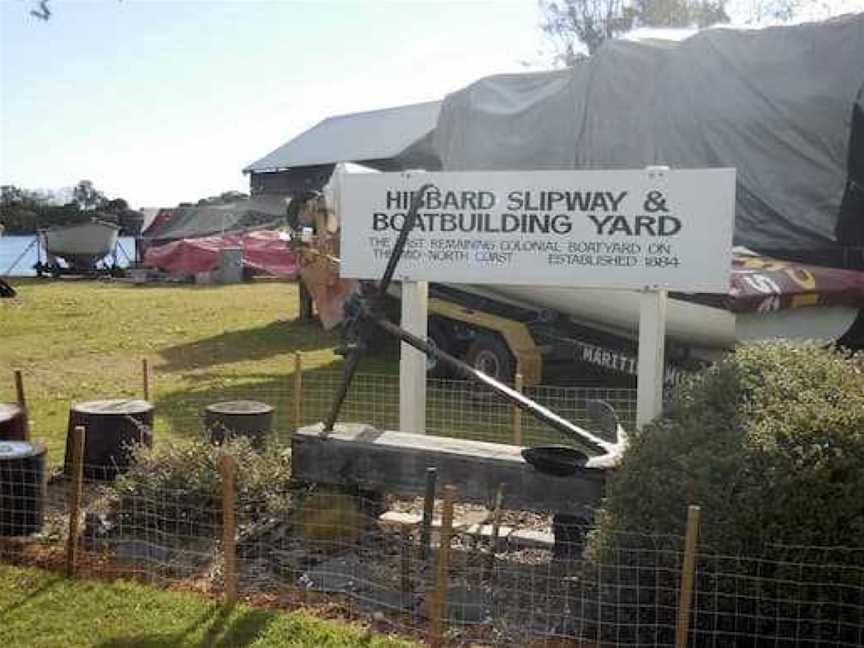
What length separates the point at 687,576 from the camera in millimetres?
4121

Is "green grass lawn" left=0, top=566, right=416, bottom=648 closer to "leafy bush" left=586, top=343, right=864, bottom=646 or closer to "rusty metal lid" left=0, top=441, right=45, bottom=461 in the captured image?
"rusty metal lid" left=0, top=441, right=45, bottom=461

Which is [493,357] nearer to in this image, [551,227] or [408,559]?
[551,227]

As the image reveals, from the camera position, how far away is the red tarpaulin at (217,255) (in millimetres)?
32031

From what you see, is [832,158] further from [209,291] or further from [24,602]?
[209,291]

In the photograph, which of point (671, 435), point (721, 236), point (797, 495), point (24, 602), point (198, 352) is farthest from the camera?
point (198, 352)

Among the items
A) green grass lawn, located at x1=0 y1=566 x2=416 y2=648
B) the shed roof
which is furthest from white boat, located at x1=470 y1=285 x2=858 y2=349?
the shed roof

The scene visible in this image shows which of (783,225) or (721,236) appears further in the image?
(783,225)

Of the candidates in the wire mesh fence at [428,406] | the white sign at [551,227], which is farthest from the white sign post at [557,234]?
the wire mesh fence at [428,406]

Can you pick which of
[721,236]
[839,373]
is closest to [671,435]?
[839,373]

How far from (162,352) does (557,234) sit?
981 cm

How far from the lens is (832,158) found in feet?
32.8

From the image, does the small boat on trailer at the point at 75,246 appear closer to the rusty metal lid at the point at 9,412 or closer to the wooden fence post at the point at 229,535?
the rusty metal lid at the point at 9,412

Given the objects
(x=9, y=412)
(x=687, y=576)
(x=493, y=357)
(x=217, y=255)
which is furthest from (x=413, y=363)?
(x=217, y=255)

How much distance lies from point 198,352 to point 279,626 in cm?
1055
